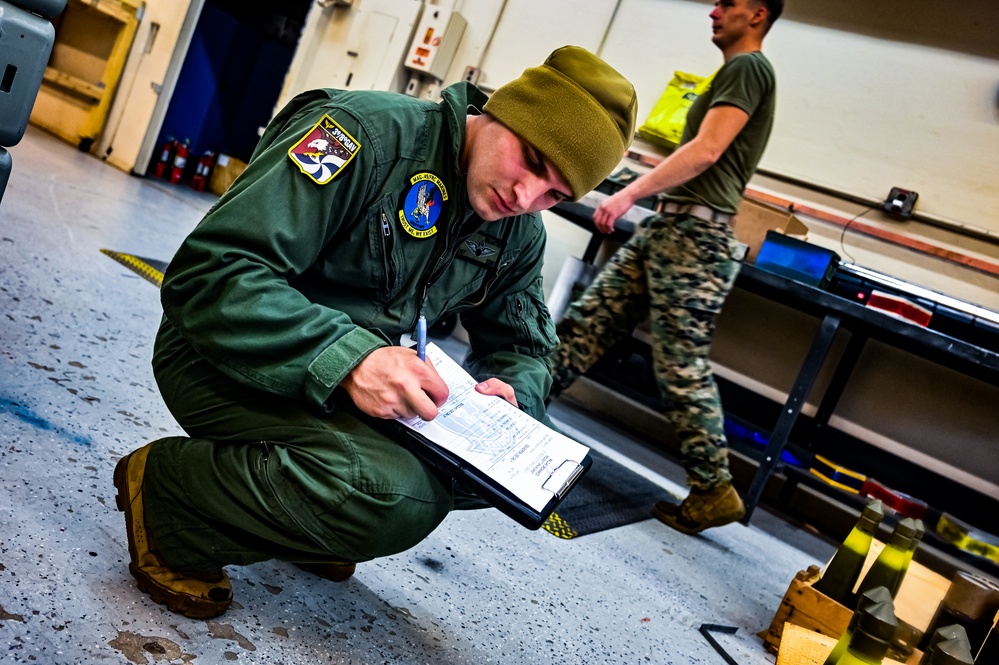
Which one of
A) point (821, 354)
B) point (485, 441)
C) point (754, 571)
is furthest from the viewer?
point (821, 354)

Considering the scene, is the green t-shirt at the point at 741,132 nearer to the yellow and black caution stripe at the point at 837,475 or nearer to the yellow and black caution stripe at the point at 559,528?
the yellow and black caution stripe at the point at 559,528

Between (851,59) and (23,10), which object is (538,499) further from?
(851,59)

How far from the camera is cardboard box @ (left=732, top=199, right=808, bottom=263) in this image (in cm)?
280

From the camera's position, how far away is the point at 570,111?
1.03 meters

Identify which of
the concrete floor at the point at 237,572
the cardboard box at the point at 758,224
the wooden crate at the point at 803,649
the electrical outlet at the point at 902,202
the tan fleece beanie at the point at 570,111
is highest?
the electrical outlet at the point at 902,202

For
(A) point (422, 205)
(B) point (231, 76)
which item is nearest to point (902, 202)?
(A) point (422, 205)

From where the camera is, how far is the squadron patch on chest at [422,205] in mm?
1043

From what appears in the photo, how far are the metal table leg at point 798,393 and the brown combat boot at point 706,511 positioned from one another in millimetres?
459

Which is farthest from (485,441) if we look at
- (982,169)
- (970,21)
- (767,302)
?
(970,21)

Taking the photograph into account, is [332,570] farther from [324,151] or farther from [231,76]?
[231,76]

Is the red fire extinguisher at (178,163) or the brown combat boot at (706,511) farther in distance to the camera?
the red fire extinguisher at (178,163)

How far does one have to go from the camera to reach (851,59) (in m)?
3.47

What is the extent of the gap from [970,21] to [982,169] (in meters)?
0.68

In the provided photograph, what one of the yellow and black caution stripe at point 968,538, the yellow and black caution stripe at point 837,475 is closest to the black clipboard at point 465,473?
the yellow and black caution stripe at point 837,475
